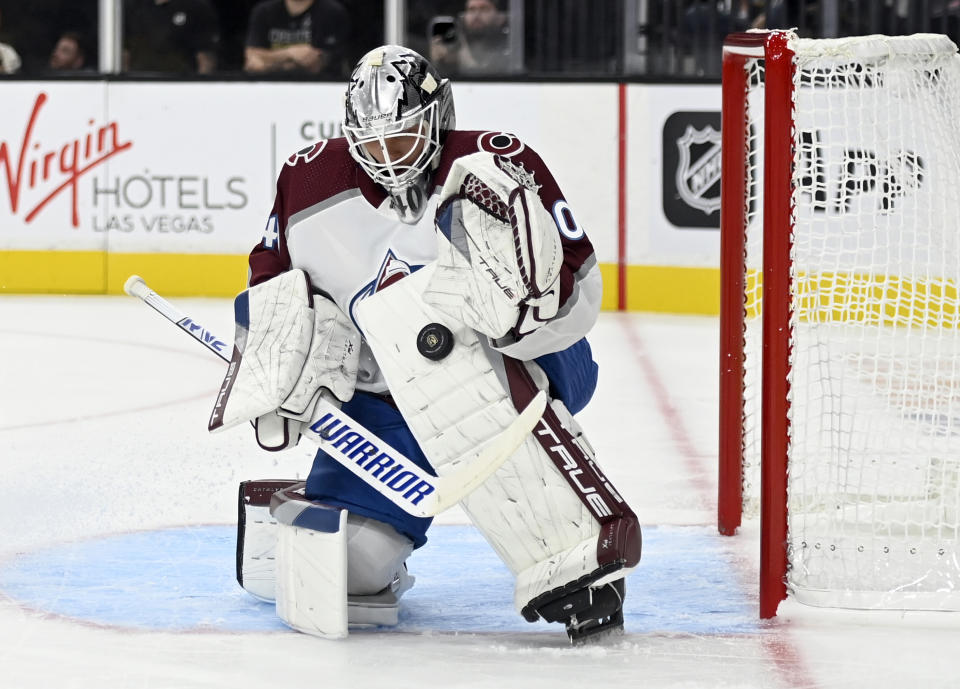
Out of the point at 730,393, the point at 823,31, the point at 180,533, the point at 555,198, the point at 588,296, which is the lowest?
the point at 180,533

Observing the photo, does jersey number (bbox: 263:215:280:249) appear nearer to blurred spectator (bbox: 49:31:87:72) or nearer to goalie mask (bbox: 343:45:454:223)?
goalie mask (bbox: 343:45:454:223)

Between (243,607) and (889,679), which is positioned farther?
(243,607)

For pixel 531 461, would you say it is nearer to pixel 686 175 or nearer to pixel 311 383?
pixel 311 383

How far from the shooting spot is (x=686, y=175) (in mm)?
5977

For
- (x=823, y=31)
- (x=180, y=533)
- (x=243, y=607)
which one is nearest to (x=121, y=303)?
(x=823, y=31)

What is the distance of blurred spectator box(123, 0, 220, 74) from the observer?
6406 millimetres

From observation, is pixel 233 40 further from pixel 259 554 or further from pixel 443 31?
pixel 259 554

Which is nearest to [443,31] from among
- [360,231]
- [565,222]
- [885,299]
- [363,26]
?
[363,26]

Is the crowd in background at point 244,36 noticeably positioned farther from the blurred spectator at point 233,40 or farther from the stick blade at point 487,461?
the stick blade at point 487,461

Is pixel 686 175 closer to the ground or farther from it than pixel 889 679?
farther from it

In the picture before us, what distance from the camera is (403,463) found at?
7.32 ft

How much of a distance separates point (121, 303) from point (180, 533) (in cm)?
345

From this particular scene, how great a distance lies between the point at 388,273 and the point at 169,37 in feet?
14.8

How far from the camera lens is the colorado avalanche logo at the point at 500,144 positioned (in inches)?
86.4
